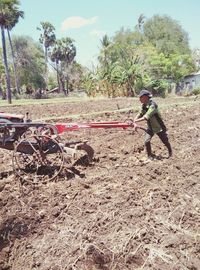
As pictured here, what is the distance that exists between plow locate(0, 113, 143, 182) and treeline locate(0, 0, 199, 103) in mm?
23639

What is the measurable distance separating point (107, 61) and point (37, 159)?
29390 millimetres

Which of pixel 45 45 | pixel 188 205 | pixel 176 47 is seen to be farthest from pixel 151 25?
pixel 188 205

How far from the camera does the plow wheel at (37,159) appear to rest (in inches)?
253

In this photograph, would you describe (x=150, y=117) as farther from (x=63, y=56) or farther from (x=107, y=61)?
(x=63, y=56)

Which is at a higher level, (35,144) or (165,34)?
(165,34)

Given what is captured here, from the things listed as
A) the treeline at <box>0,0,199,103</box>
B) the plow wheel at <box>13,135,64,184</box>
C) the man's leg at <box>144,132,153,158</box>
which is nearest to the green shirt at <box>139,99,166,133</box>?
the man's leg at <box>144,132,153,158</box>

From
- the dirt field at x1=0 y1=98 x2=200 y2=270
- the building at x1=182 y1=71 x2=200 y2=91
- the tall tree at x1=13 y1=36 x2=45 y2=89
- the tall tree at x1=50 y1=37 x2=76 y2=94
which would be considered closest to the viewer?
the dirt field at x1=0 y1=98 x2=200 y2=270

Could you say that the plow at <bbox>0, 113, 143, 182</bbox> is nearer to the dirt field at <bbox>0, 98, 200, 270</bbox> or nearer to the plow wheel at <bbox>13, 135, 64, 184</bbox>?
the plow wheel at <bbox>13, 135, 64, 184</bbox>

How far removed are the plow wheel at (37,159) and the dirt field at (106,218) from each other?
0.21m

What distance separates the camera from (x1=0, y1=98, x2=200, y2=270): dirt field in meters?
4.12

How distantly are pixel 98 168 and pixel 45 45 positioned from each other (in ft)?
203

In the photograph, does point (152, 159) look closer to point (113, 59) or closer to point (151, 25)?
point (113, 59)

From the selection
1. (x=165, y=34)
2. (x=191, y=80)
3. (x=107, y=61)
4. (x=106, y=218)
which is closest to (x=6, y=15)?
(x=107, y=61)

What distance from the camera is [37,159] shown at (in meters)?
6.64
